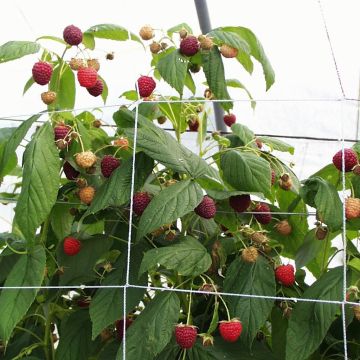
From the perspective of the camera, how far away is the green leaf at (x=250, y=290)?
4.82 ft

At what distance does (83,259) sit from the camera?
1655 mm

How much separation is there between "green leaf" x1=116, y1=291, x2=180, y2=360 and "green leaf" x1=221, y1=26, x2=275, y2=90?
0.57 metres

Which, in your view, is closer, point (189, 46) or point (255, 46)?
point (189, 46)

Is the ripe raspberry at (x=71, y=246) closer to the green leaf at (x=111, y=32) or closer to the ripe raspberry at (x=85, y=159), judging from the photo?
the ripe raspberry at (x=85, y=159)

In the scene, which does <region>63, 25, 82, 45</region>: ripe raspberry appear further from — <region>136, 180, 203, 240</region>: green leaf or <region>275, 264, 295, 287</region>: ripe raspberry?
<region>275, 264, 295, 287</region>: ripe raspberry

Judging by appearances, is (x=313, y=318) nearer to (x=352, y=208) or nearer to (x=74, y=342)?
(x=352, y=208)

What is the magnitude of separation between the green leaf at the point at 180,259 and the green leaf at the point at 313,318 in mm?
201

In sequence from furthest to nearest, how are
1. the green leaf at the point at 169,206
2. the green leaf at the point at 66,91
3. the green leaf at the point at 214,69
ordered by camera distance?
the green leaf at the point at 66,91 < the green leaf at the point at 214,69 < the green leaf at the point at 169,206

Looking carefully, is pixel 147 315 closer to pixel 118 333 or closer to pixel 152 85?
pixel 118 333

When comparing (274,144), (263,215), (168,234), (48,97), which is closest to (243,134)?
(274,144)

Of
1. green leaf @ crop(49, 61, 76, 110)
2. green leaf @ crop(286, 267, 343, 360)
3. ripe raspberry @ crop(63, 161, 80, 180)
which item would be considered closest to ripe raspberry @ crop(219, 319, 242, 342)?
green leaf @ crop(286, 267, 343, 360)

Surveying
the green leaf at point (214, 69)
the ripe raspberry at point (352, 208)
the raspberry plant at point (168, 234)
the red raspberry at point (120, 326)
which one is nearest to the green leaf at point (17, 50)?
the raspberry plant at point (168, 234)

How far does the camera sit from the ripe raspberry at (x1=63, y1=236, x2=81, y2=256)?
160cm

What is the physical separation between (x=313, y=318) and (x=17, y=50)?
30.3 inches
